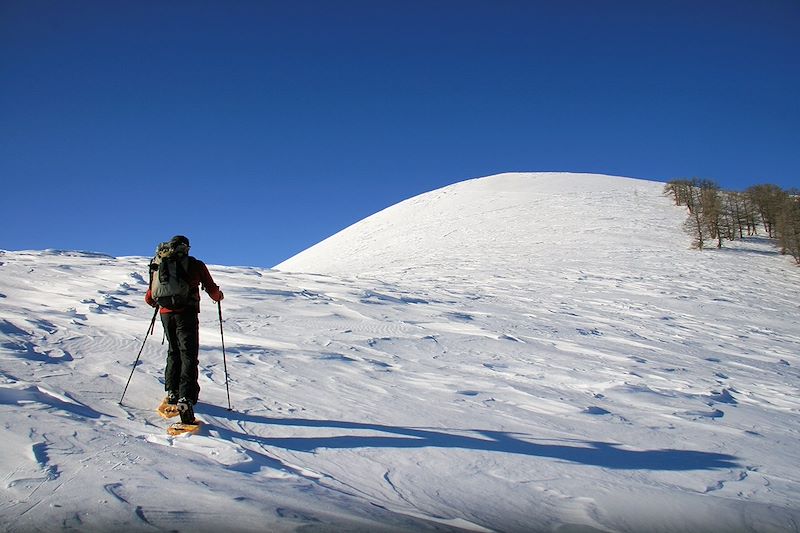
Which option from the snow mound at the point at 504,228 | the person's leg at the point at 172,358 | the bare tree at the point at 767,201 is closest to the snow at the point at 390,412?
the person's leg at the point at 172,358

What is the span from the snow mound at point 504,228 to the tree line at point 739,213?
1.50 m

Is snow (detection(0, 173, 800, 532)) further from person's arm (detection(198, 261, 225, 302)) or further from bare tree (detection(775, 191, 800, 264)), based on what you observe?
bare tree (detection(775, 191, 800, 264))

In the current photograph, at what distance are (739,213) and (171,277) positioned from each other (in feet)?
140

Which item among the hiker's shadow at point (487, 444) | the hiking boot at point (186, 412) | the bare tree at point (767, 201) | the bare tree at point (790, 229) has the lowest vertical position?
the hiker's shadow at point (487, 444)

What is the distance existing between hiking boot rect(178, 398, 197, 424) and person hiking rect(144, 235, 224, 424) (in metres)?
0.27

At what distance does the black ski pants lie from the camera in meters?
4.82

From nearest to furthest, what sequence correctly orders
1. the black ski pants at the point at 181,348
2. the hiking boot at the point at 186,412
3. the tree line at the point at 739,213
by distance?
the hiking boot at the point at 186,412 < the black ski pants at the point at 181,348 < the tree line at the point at 739,213

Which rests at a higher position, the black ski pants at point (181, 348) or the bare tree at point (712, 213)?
the bare tree at point (712, 213)

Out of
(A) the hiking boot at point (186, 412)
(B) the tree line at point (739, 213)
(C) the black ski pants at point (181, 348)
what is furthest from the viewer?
(B) the tree line at point (739, 213)

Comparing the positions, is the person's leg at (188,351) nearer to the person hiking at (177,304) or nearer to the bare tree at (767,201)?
the person hiking at (177,304)

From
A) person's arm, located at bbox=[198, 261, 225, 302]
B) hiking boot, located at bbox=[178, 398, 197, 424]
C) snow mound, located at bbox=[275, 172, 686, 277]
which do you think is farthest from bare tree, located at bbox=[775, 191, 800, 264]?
hiking boot, located at bbox=[178, 398, 197, 424]

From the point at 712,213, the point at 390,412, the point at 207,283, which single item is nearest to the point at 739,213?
the point at 712,213

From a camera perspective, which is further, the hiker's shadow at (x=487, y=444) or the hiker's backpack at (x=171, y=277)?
the hiker's backpack at (x=171, y=277)

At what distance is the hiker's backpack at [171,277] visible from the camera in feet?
16.0
